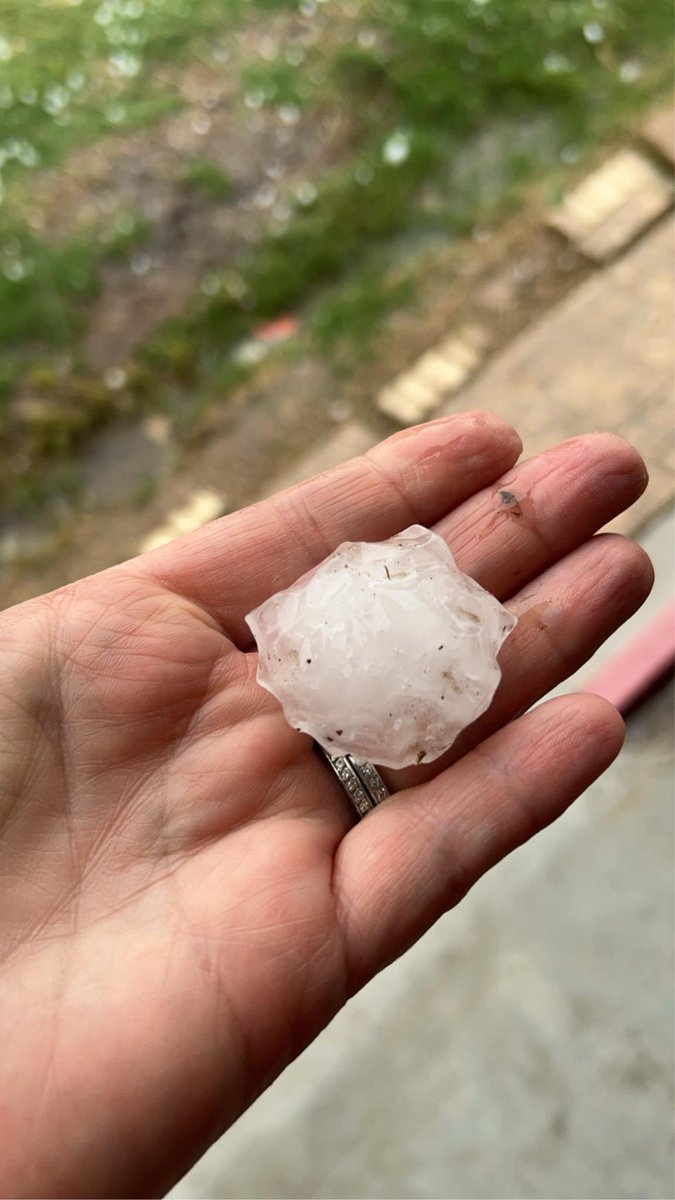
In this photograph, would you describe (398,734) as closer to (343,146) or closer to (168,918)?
(168,918)

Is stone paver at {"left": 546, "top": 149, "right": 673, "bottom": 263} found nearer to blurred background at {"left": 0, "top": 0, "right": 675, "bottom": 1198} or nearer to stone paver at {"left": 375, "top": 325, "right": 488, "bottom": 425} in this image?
blurred background at {"left": 0, "top": 0, "right": 675, "bottom": 1198}

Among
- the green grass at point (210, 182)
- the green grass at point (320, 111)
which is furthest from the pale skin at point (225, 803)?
the green grass at point (210, 182)

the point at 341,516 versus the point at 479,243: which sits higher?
the point at 479,243

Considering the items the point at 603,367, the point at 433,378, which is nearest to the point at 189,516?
the point at 433,378

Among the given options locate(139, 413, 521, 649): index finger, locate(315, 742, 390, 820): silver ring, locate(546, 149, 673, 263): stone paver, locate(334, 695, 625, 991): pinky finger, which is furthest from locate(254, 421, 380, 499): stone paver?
locate(334, 695, 625, 991): pinky finger

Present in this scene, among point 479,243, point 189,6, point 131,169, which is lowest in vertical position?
point 479,243

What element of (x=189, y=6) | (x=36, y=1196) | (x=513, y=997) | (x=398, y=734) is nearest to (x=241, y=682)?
(x=398, y=734)
